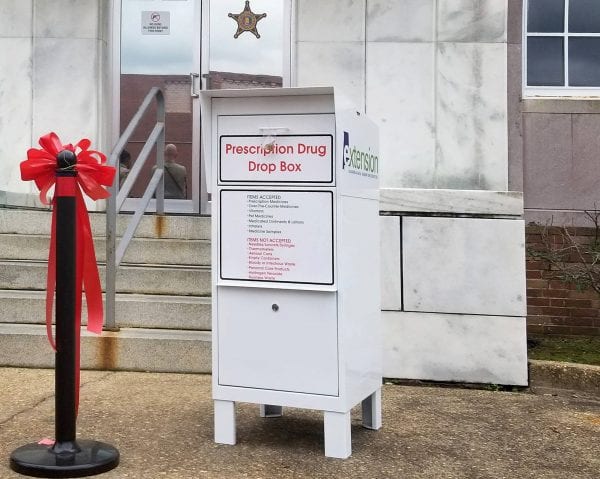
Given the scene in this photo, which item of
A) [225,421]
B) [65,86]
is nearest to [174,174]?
[65,86]

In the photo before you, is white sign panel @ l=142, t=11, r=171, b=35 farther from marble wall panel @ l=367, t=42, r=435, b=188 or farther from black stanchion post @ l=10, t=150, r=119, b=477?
black stanchion post @ l=10, t=150, r=119, b=477

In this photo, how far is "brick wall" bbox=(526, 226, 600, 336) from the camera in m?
7.05

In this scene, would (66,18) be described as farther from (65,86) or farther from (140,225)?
(140,225)

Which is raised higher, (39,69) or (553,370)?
(39,69)

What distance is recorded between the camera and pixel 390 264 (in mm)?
5594

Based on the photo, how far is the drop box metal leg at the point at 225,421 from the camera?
379 cm

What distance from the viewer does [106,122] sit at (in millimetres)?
7129

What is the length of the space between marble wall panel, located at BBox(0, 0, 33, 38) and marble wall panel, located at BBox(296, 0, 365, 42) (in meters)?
2.38

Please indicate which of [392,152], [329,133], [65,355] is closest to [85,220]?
[65,355]

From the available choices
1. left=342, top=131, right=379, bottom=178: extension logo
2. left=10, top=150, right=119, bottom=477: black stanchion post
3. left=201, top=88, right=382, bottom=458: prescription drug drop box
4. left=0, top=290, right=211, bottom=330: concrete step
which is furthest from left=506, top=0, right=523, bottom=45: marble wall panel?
left=10, top=150, right=119, bottom=477: black stanchion post

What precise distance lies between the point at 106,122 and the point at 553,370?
14.4 feet

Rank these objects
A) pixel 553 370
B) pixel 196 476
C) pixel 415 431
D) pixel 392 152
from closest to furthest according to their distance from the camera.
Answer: pixel 196 476, pixel 415 431, pixel 553 370, pixel 392 152

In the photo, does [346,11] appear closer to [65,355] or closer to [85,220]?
[85,220]

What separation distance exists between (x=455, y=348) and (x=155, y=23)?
4391 millimetres
